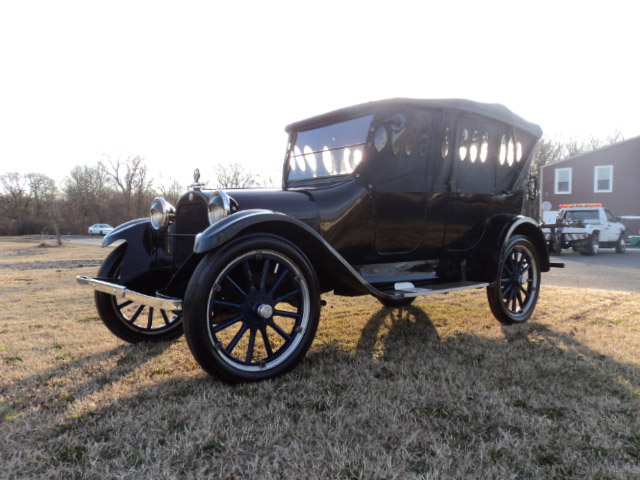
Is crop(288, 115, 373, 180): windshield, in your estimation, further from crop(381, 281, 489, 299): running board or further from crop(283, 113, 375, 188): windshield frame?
crop(381, 281, 489, 299): running board

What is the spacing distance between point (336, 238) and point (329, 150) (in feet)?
3.31

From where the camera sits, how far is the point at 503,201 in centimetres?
476

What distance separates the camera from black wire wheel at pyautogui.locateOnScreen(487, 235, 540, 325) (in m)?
4.15

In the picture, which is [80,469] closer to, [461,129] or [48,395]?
[48,395]

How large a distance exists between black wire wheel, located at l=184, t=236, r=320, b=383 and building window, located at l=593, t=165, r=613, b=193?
26.7 m

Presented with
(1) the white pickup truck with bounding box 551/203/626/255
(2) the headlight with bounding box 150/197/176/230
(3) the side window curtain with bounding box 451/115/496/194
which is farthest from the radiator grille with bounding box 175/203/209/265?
(1) the white pickup truck with bounding box 551/203/626/255

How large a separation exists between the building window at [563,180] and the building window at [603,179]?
131cm

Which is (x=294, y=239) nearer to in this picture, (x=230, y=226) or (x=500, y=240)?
(x=230, y=226)

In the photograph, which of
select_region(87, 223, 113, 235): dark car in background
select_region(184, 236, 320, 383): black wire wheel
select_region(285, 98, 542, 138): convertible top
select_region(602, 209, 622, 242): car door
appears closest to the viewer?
select_region(184, 236, 320, 383): black wire wheel

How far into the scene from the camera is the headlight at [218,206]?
296 cm

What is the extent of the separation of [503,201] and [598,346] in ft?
6.15


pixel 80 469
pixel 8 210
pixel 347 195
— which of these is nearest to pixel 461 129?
pixel 347 195

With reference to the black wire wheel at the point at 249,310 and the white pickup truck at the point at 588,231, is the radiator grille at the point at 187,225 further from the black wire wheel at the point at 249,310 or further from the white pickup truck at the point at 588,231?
the white pickup truck at the point at 588,231

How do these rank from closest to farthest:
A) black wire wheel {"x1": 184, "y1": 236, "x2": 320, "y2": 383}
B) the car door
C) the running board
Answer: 1. black wire wheel {"x1": 184, "y1": 236, "x2": 320, "y2": 383}
2. the running board
3. the car door
